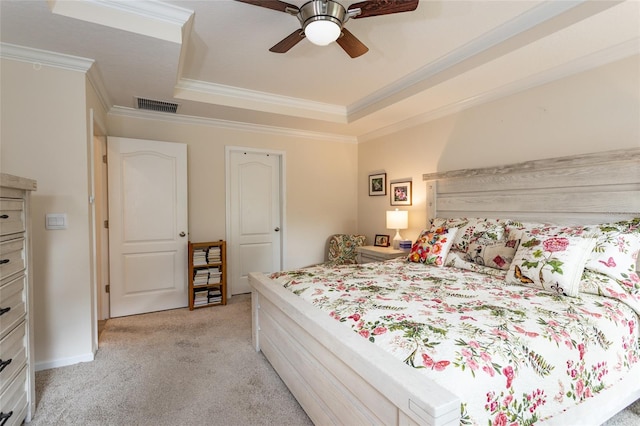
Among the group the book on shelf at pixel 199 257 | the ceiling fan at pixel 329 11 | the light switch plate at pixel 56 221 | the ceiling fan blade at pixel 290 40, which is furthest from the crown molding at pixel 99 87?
the book on shelf at pixel 199 257

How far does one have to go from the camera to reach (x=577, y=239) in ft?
A: 6.34

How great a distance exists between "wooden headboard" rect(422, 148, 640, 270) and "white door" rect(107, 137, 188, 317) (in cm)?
301

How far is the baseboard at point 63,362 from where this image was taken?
7.41ft

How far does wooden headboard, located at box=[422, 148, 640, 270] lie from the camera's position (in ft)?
7.04

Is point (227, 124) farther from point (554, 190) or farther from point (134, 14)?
point (554, 190)

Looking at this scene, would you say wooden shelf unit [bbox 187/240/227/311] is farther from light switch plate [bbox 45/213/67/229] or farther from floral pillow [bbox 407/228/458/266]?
floral pillow [bbox 407/228/458/266]

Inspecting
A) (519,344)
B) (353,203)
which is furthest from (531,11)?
(353,203)

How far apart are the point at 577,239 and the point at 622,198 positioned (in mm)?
586

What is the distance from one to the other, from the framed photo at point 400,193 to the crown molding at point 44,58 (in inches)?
131

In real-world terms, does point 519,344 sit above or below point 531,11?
below

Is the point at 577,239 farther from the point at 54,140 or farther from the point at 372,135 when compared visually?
the point at 54,140

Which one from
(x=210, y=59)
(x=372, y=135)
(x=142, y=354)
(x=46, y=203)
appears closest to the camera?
(x=46, y=203)

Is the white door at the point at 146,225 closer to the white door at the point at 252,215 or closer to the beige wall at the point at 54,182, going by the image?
the white door at the point at 252,215

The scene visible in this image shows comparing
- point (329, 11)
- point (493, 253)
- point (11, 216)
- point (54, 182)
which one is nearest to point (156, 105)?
point (54, 182)
